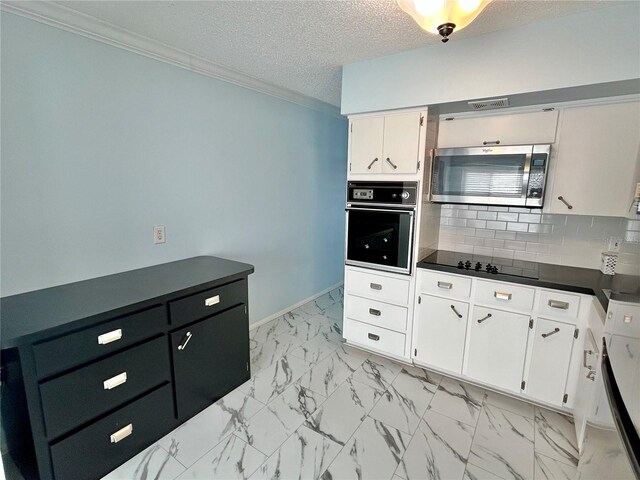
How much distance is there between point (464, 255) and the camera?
2.67 m

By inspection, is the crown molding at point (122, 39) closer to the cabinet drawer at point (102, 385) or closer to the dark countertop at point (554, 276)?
the cabinet drawer at point (102, 385)

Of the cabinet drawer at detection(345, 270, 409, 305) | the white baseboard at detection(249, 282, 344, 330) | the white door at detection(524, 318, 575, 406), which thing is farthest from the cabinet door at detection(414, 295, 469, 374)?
the white baseboard at detection(249, 282, 344, 330)

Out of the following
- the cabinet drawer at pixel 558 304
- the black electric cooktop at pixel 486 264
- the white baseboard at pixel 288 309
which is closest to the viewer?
the cabinet drawer at pixel 558 304

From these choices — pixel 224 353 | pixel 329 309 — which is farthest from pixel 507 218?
pixel 224 353

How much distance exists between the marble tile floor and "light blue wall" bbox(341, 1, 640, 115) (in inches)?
81.7

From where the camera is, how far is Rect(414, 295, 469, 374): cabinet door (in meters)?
2.29

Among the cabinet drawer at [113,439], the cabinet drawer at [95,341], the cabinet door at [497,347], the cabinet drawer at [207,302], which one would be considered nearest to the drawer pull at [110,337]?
Answer: the cabinet drawer at [95,341]

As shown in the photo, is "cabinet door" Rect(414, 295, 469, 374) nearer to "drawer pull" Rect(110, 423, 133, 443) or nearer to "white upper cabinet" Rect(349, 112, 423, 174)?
"white upper cabinet" Rect(349, 112, 423, 174)

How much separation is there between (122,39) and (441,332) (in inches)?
115

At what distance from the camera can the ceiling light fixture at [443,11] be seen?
122 cm

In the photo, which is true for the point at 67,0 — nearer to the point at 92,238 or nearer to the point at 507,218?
the point at 92,238

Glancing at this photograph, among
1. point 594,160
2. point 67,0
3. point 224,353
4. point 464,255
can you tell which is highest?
point 67,0

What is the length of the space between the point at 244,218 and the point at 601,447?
2.67 m

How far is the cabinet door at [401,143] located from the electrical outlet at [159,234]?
1741 mm
